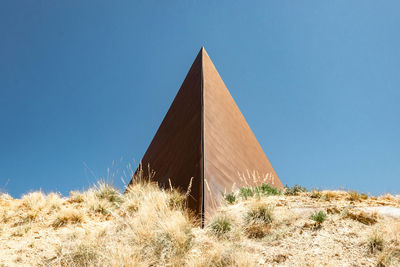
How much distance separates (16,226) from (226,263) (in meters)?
4.83

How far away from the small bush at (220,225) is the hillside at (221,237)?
2cm

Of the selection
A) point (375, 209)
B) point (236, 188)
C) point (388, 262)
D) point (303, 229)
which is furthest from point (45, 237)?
point (375, 209)

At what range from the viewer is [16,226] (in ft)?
19.4

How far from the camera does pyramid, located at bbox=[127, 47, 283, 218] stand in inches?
219

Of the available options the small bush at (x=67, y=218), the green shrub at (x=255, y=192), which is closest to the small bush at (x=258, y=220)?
the green shrub at (x=255, y=192)

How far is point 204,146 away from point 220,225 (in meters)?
1.81

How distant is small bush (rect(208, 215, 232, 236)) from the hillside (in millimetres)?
15

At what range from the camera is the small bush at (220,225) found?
447 centimetres

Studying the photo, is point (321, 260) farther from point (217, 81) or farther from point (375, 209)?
point (217, 81)

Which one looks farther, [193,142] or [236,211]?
[193,142]

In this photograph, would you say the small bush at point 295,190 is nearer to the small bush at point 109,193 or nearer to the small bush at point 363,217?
the small bush at point 363,217

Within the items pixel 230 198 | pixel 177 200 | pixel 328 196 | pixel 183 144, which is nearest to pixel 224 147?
pixel 183 144

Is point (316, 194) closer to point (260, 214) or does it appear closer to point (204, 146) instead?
point (260, 214)

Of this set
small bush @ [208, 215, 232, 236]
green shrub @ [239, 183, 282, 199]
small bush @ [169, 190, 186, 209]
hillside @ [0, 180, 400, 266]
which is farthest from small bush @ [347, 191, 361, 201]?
small bush @ [169, 190, 186, 209]
